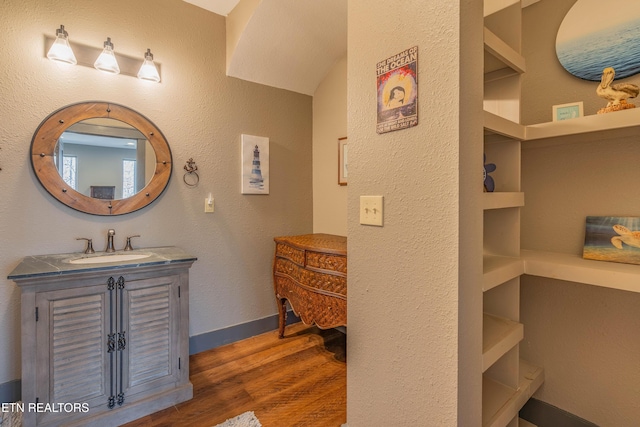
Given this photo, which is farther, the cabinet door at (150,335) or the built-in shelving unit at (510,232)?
the cabinet door at (150,335)

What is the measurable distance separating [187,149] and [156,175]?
1.02 feet

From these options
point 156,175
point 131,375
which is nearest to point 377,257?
point 131,375

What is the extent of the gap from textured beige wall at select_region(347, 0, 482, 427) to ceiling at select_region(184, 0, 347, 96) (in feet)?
3.71

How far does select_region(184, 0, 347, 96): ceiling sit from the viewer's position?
2.15m

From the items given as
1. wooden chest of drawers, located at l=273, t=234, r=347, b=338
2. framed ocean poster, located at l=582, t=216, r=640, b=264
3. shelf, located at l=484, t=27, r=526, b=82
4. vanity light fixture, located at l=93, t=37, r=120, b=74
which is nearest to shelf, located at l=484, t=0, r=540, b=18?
shelf, located at l=484, t=27, r=526, b=82

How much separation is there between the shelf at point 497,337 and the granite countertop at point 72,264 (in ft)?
5.34

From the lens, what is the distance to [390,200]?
43.9 inches

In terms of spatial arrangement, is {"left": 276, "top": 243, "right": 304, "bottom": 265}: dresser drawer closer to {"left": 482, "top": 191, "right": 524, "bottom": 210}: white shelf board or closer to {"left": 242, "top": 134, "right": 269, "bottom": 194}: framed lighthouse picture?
{"left": 242, "top": 134, "right": 269, "bottom": 194}: framed lighthouse picture

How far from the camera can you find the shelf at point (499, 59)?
3.62 feet

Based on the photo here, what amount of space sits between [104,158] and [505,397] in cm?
266

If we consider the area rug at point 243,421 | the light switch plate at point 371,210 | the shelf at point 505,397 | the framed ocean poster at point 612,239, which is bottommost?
the area rug at point 243,421

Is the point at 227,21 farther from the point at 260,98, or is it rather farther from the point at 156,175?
the point at 156,175

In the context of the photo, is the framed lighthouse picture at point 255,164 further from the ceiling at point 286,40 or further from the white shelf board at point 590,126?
the white shelf board at point 590,126

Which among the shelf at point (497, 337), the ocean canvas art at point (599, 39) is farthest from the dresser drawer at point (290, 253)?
the ocean canvas art at point (599, 39)
